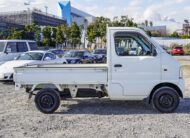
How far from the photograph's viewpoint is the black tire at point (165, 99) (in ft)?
18.5

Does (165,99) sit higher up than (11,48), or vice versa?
(11,48)

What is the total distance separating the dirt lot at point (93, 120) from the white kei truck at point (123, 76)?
426mm

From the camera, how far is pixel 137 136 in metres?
4.36

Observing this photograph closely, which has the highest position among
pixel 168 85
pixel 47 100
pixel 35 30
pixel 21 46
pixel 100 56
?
pixel 35 30

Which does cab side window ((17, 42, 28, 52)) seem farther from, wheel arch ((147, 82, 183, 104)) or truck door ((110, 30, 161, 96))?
wheel arch ((147, 82, 183, 104))

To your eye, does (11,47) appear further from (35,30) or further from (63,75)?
(35,30)

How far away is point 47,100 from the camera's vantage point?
583cm

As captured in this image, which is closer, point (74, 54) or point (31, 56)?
point (31, 56)

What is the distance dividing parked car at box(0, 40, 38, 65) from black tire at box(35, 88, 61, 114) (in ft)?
24.3

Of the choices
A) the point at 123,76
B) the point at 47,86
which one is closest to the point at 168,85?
the point at 123,76

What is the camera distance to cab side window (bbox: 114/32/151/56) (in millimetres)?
5690

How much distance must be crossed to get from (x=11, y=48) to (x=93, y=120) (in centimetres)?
924

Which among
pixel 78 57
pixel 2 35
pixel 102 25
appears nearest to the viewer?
pixel 78 57

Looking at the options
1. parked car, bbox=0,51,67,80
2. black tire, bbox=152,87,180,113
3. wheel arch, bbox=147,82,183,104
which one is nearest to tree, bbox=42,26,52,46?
parked car, bbox=0,51,67,80
